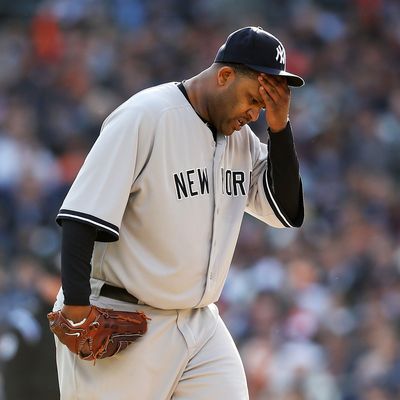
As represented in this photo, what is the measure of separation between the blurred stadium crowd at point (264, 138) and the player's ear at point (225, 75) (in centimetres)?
272

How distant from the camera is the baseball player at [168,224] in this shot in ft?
10.8

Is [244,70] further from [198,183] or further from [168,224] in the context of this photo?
[168,224]

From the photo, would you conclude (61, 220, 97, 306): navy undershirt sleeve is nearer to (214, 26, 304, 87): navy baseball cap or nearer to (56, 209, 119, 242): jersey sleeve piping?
(56, 209, 119, 242): jersey sleeve piping

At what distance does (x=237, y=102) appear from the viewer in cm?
347

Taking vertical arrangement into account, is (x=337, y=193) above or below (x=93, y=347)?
below

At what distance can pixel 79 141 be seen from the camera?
959 centimetres

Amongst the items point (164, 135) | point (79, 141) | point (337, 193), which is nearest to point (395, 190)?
point (337, 193)

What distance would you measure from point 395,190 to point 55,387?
4552 millimetres

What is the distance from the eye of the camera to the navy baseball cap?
11.2 ft

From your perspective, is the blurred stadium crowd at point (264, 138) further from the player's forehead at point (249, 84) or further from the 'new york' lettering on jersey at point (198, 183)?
the player's forehead at point (249, 84)

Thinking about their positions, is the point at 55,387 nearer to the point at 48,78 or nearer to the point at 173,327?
the point at 173,327

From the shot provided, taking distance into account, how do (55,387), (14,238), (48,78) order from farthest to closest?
(48,78) < (14,238) < (55,387)

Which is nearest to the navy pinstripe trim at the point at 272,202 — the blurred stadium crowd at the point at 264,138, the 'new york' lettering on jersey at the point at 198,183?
the 'new york' lettering on jersey at the point at 198,183

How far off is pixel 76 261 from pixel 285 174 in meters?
0.90
